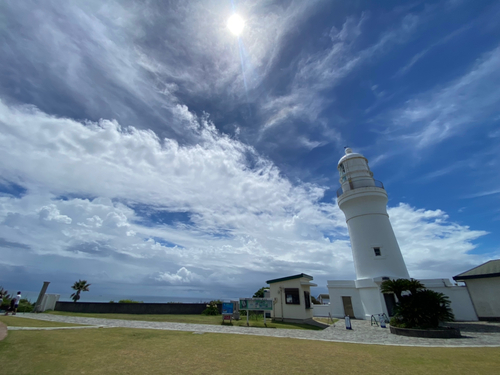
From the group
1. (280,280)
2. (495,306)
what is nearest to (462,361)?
(280,280)

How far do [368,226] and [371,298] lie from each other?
620 centimetres

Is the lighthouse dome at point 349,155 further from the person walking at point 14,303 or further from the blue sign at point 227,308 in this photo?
the person walking at point 14,303

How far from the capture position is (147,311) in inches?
786

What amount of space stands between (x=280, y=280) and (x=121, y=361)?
14.5m

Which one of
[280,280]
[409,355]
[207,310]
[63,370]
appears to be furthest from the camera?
[207,310]

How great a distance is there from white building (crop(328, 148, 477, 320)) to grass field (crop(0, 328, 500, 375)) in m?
11.2

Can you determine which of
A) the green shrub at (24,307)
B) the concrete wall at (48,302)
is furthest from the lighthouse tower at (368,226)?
the green shrub at (24,307)

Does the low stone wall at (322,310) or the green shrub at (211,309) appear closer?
the green shrub at (211,309)

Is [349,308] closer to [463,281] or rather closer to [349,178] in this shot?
[463,281]

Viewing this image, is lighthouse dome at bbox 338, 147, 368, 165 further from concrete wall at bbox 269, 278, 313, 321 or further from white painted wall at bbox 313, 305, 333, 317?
white painted wall at bbox 313, 305, 333, 317

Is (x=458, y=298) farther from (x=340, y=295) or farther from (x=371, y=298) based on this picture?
(x=340, y=295)

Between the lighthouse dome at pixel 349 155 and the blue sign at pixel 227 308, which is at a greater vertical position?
the lighthouse dome at pixel 349 155

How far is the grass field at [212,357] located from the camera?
226 inches

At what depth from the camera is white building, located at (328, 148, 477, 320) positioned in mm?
19203
